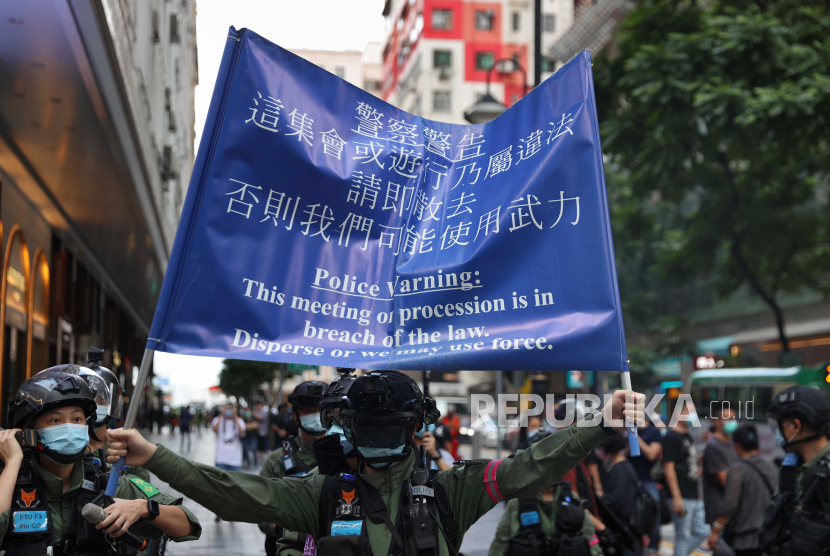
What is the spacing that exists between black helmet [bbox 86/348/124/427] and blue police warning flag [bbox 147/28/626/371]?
1816mm

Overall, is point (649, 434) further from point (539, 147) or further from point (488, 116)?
point (539, 147)

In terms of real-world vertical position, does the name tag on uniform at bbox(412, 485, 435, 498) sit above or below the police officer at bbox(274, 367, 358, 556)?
below

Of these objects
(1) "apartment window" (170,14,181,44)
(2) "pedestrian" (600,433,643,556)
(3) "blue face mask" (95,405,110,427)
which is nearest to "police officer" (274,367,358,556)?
(3) "blue face mask" (95,405,110,427)

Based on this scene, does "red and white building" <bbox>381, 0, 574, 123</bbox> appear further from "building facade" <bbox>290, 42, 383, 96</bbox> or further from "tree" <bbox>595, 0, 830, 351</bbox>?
"tree" <bbox>595, 0, 830, 351</bbox>

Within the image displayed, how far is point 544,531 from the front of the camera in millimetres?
5918

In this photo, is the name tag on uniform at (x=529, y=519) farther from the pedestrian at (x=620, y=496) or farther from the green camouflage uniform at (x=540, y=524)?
the pedestrian at (x=620, y=496)

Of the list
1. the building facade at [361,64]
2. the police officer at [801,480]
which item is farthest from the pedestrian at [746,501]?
the building facade at [361,64]

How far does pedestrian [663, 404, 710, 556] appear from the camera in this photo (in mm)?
9703

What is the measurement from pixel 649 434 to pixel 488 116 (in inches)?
202

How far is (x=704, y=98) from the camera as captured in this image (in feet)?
52.7

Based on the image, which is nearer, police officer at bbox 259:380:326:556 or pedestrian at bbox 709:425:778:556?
police officer at bbox 259:380:326:556

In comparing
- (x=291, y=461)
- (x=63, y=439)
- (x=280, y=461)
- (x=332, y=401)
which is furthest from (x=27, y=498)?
(x=280, y=461)

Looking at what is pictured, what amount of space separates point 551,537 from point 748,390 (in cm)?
2322

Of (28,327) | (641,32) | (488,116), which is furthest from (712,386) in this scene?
(28,327)
